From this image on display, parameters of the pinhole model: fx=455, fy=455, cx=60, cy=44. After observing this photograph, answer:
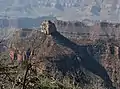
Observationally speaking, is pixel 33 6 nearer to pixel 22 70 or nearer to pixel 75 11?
pixel 75 11

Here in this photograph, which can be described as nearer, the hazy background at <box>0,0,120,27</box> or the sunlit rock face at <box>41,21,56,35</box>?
the sunlit rock face at <box>41,21,56,35</box>

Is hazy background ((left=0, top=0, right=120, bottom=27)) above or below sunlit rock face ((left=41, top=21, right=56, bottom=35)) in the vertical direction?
below

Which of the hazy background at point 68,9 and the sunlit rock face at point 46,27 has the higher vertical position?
the sunlit rock face at point 46,27

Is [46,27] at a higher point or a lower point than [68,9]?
higher

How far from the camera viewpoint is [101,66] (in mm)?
21438

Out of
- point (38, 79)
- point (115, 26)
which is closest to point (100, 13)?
point (115, 26)

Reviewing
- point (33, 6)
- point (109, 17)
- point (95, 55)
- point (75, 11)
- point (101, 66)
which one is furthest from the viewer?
point (33, 6)

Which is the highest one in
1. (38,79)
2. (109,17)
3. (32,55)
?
(32,55)

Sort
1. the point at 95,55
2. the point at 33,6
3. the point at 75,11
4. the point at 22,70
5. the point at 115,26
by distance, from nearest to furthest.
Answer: the point at 22,70 < the point at 95,55 < the point at 115,26 < the point at 75,11 < the point at 33,6

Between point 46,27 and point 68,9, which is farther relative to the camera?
point 68,9

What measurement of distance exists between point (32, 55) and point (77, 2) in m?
140

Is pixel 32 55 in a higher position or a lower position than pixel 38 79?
higher

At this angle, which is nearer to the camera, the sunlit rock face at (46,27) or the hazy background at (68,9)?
the sunlit rock face at (46,27)

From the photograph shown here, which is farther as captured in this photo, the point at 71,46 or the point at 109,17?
the point at 109,17
